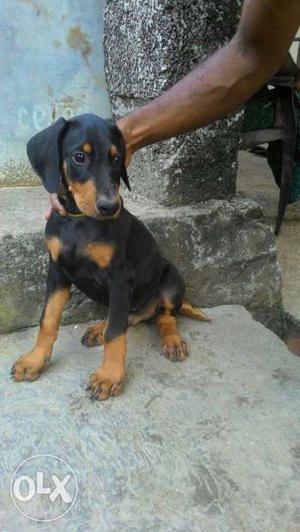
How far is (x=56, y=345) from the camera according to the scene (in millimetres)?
2629

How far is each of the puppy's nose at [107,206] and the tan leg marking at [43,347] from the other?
0.59 metres

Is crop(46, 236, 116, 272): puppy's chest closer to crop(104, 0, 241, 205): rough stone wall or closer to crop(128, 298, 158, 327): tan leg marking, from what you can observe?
crop(128, 298, 158, 327): tan leg marking

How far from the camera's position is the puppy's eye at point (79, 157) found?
1995mm

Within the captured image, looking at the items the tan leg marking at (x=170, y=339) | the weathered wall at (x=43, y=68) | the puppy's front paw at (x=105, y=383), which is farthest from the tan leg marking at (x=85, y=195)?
the weathered wall at (x=43, y=68)

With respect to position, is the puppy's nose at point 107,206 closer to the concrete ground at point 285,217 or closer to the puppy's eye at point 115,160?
the puppy's eye at point 115,160

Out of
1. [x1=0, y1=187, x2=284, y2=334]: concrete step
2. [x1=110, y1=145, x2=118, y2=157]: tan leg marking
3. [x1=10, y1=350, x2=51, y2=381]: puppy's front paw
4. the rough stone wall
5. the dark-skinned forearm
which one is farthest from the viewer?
the rough stone wall

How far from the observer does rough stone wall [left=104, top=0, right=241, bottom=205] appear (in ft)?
9.11

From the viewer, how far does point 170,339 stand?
2625 mm

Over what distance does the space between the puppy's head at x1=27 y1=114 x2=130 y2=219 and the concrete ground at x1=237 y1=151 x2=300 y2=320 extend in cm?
183

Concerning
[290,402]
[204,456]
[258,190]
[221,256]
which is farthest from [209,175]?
[258,190]

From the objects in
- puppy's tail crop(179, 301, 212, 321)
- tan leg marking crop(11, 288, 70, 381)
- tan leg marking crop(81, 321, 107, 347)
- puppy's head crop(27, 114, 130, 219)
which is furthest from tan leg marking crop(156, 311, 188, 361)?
puppy's head crop(27, 114, 130, 219)

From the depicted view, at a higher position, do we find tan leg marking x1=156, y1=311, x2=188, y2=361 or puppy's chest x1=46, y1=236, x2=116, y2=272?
puppy's chest x1=46, y1=236, x2=116, y2=272

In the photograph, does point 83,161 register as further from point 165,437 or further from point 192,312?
point 192,312

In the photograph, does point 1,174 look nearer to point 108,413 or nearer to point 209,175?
point 209,175
